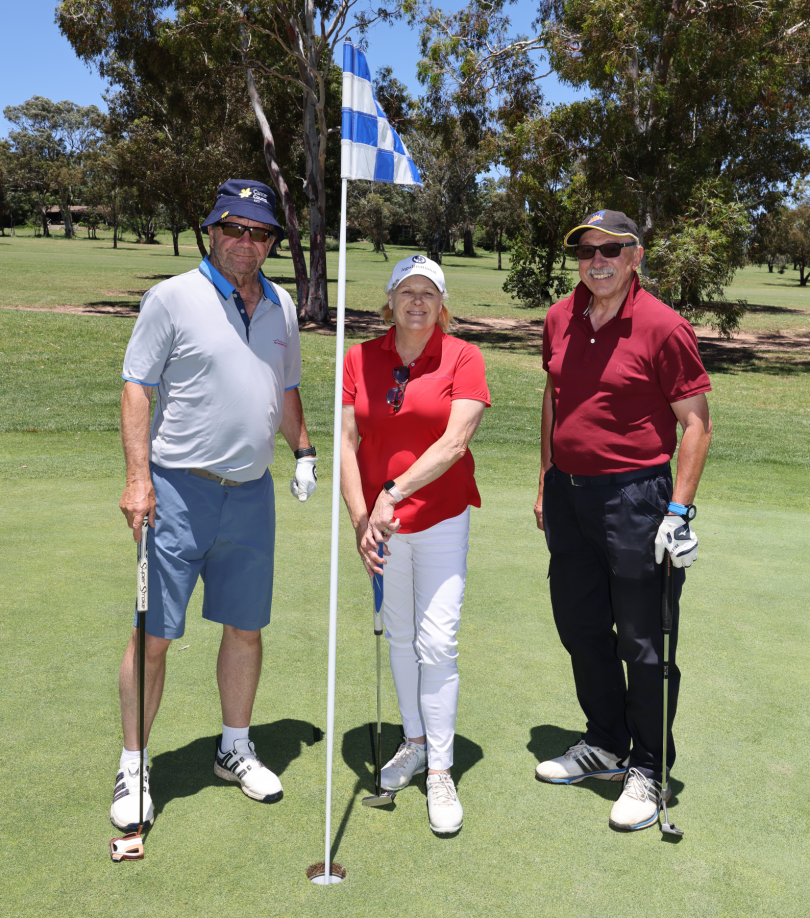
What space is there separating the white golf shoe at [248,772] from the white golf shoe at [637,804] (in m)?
1.23

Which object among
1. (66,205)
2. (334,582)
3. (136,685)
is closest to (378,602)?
(334,582)

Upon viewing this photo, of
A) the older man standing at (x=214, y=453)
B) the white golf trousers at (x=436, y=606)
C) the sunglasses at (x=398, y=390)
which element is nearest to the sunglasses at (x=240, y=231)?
the older man standing at (x=214, y=453)

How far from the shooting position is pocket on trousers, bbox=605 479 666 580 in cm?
336

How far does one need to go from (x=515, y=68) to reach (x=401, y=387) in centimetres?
2280

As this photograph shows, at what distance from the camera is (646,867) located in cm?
296

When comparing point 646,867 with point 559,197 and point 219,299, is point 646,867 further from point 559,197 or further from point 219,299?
point 559,197

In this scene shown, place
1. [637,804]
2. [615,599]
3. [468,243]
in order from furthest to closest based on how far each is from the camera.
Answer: [468,243] < [615,599] < [637,804]

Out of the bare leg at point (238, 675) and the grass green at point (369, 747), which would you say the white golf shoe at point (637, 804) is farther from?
the bare leg at point (238, 675)

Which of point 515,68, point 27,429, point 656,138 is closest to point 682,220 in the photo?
point 656,138

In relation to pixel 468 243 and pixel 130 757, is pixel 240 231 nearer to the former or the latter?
pixel 130 757

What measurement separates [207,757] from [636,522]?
1.91 m

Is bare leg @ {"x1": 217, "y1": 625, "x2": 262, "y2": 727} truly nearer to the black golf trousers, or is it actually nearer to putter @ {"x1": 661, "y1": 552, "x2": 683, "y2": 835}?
the black golf trousers

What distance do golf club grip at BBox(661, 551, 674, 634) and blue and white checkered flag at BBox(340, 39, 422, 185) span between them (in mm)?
1756

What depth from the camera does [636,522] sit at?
11.0 feet
